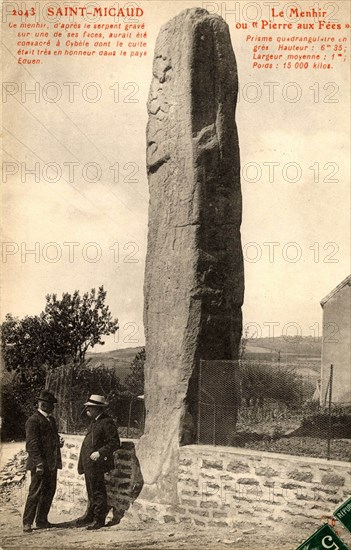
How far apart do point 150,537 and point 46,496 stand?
1.56 meters

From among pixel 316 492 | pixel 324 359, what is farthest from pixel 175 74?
pixel 324 359

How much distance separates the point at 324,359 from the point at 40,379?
7057 mm

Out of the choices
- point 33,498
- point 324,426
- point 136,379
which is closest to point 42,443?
point 33,498

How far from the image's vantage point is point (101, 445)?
7.96 m

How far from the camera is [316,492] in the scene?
6.62 metres

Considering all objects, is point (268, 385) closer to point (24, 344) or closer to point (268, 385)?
point (268, 385)

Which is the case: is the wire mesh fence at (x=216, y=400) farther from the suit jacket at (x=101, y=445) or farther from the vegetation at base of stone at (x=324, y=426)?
the vegetation at base of stone at (x=324, y=426)

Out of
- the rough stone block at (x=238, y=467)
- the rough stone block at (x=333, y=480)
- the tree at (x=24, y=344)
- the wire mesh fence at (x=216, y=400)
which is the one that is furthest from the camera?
the tree at (x=24, y=344)

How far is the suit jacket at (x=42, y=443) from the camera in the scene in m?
7.98

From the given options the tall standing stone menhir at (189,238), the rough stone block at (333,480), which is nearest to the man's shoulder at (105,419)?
the tall standing stone menhir at (189,238)

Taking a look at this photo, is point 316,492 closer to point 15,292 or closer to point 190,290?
point 190,290

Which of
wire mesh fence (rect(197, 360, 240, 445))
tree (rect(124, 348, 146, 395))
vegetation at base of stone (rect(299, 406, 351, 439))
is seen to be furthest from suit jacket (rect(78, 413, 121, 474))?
tree (rect(124, 348, 146, 395))

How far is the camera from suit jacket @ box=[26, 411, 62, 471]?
7.98 metres

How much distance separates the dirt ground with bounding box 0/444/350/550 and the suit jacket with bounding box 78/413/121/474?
649 millimetres
